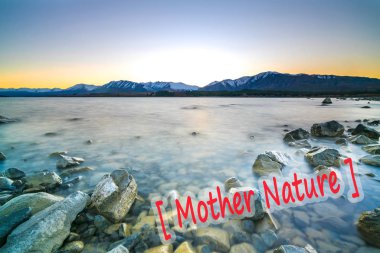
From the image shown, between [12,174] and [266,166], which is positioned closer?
[12,174]

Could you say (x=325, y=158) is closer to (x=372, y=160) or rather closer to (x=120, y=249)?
(x=372, y=160)

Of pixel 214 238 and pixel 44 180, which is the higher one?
pixel 44 180

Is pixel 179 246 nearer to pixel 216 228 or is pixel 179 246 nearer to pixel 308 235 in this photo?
pixel 216 228

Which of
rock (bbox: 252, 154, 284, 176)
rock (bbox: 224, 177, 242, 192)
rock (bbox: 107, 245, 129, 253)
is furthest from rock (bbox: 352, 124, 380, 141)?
rock (bbox: 107, 245, 129, 253)

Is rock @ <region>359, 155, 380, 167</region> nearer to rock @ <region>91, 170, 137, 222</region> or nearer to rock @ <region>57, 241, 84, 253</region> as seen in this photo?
rock @ <region>91, 170, 137, 222</region>

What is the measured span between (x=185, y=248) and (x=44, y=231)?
82.0 inches

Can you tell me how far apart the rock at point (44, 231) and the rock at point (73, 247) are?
96 mm

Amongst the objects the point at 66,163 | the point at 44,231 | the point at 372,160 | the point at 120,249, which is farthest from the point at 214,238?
the point at 372,160

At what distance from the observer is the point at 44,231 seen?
10.2 ft

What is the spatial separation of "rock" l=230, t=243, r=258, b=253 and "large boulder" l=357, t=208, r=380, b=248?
6.67 ft

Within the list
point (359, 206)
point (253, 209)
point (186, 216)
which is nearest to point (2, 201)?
point (186, 216)

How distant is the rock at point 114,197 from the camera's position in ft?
13.3

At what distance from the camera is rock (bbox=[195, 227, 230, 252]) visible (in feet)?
11.2

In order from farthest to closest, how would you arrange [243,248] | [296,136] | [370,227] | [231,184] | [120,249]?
[296,136] < [231,184] < [370,227] < [243,248] < [120,249]
